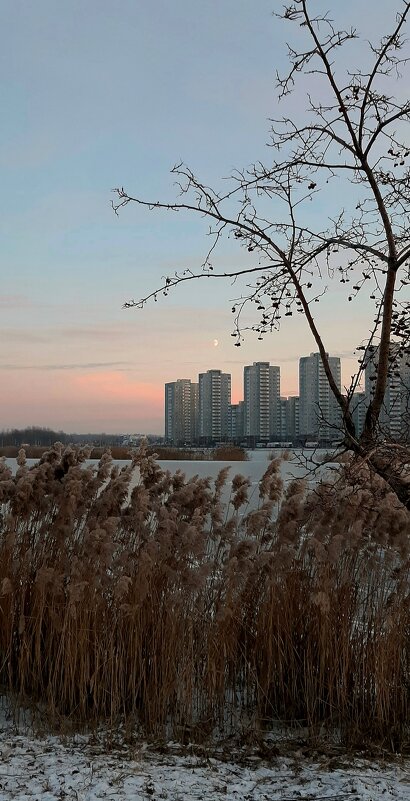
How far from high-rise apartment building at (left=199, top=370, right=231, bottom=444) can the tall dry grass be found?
26010mm

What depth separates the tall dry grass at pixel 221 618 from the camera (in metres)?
4.41

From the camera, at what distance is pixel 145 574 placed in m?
4.43

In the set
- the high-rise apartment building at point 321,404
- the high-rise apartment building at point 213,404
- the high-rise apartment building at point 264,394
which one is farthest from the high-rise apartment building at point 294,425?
the high-rise apartment building at point 213,404

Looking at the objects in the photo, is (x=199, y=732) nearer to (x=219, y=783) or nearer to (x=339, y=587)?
(x=219, y=783)

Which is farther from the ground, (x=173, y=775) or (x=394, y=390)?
(x=394, y=390)

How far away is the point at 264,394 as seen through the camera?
1717cm

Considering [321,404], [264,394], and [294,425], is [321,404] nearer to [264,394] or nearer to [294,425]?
[294,425]

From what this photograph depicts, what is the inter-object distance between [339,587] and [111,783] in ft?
6.12

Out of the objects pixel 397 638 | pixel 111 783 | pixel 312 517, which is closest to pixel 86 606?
pixel 111 783

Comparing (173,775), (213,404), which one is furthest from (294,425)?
(213,404)

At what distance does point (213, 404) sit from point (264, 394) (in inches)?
686

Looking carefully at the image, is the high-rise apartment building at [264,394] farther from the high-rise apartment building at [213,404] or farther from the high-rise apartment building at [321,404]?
the high-rise apartment building at [213,404]

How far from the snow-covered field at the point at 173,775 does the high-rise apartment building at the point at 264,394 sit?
408 inches

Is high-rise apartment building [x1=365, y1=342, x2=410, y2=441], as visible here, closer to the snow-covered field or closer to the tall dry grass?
the tall dry grass
